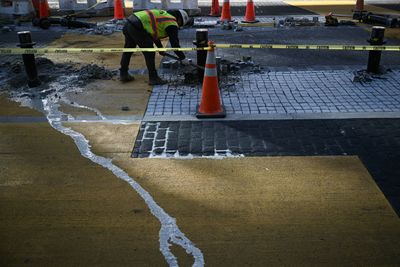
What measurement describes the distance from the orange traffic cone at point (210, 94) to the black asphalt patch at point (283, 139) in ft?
0.61

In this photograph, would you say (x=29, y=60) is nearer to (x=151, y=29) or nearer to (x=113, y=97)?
(x=113, y=97)

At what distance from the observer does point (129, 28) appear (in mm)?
6730

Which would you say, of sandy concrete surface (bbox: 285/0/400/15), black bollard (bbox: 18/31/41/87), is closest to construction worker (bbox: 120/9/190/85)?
black bollard (bbox: 18/31/41/87)

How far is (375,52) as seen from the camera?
709 cm

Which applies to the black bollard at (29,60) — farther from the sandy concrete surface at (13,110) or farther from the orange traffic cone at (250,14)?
the orange traffic cone at (250,14)

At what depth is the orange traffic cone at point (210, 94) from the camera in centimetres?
553

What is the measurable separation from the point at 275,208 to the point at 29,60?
16.3 feet

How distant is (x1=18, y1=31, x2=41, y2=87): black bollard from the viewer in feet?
21.8

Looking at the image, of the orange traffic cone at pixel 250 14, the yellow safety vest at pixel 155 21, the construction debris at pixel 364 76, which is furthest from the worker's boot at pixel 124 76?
the orange traffic cone at pixel 250 14

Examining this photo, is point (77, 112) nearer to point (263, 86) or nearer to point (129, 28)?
point (129, 28)

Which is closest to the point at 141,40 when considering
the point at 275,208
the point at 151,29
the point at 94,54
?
the point at 151,29

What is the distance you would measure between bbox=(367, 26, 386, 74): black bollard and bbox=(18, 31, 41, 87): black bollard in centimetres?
564

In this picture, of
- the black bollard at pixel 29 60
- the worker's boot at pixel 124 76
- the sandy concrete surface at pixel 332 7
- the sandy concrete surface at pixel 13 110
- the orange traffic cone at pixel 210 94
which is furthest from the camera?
the sandy concrete surface at pixel 332 7

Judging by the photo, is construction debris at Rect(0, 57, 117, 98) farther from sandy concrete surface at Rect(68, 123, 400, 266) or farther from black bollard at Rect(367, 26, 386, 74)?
black bollard at Rect(367, 26, 386, 74)
